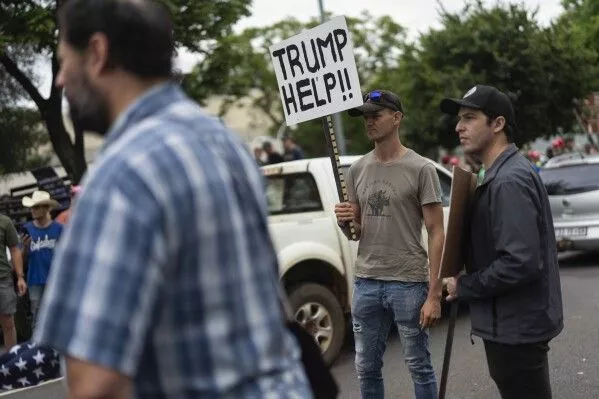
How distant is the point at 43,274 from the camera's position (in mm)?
8336

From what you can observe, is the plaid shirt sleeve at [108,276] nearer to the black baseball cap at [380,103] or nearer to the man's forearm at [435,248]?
the man's forearm at [435,248]

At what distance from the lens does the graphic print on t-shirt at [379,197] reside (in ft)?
13.9

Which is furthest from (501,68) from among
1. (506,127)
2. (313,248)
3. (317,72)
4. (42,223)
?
(506,127)

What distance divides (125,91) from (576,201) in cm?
1096

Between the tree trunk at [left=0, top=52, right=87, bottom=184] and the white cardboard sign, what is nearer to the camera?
the white cardboard sign

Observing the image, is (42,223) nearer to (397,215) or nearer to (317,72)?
(317,72)

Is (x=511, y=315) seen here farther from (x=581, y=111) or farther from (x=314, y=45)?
(x=581, y=111)

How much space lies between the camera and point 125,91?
1.57 m

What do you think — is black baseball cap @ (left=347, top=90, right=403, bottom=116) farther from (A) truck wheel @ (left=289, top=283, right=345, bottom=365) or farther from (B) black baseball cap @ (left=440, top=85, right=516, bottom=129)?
(A) truck wheel @ (left=289, top=283, right=345, bottom=365)

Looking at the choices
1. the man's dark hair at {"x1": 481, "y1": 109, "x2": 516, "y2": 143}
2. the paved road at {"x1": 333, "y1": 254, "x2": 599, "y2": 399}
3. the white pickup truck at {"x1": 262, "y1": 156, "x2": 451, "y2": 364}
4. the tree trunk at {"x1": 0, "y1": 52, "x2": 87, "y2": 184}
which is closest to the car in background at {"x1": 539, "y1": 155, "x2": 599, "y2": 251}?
the paved road at {"x1": 333, "y1": 254, "x2": 599, "y2": 399}

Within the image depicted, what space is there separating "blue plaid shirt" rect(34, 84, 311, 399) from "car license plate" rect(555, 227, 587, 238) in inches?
422

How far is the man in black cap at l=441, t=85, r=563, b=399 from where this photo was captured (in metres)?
3.05

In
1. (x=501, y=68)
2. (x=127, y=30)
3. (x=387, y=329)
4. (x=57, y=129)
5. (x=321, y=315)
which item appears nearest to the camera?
(x=127, y=30)

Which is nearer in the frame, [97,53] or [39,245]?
[97,53]
